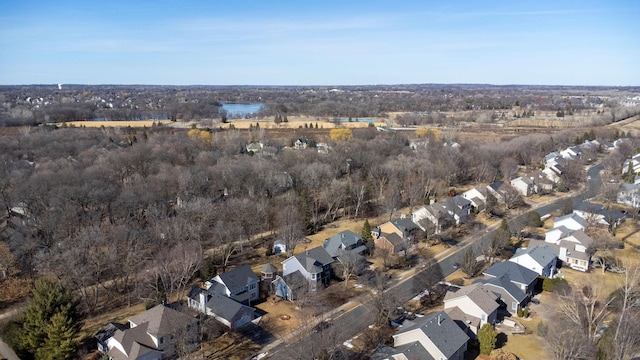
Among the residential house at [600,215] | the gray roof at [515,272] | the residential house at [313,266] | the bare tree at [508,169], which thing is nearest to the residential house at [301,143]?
the bare tree at [508,169]

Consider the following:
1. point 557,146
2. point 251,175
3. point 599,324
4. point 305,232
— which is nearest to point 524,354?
point 599,324

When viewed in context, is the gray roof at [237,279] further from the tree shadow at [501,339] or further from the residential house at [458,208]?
the residential house at [458,208]

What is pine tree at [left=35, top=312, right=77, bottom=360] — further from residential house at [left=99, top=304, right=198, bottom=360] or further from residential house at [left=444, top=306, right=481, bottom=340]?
residential house at [left=444, top=306, right=481, bottom=340]

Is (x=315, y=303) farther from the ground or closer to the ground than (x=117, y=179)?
closer to the ground

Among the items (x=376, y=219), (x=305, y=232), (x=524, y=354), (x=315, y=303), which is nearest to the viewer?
(x=524, y=354)

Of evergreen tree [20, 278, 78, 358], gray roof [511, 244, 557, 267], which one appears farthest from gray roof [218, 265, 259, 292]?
gray roof [511, 244, 557, 267]

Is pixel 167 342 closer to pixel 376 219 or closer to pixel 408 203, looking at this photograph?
pixel 376 219
